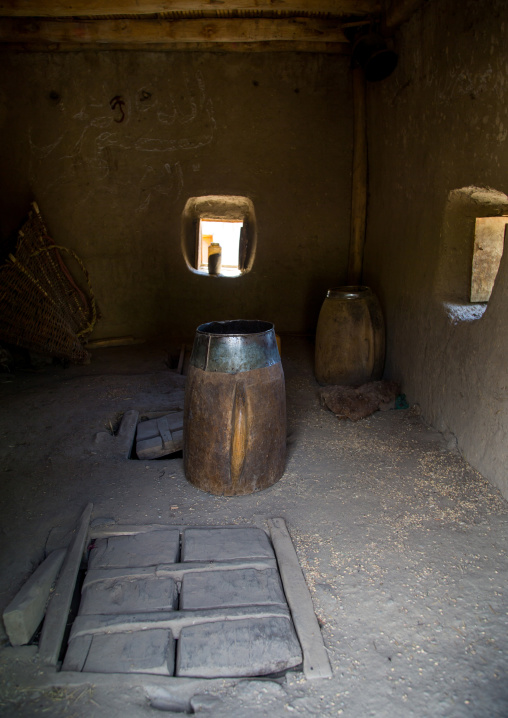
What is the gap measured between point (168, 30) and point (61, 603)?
497 centimetres

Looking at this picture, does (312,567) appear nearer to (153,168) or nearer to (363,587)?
(363,587)

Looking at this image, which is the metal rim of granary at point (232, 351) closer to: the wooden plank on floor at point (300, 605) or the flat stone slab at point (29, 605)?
the wooden plank on floor at point (300, 605)

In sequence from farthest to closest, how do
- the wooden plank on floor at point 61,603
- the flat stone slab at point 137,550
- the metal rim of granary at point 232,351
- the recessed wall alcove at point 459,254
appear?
1. the recessed wall alcove at point 459,254
2. the metal rim of granary at point 232,351
3. the flat stone slab at point 137,550
4. the wooden plank on floor at point 61,603

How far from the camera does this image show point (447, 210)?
3.20 m

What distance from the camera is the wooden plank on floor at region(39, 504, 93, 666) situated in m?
1.61

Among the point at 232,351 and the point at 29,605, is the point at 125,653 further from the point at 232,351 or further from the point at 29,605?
the point at 232,351

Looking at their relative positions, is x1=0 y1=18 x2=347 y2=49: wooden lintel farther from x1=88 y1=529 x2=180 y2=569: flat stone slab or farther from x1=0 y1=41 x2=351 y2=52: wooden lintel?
x1=88 y1=529 x2=180 y2=569: flat stone slab

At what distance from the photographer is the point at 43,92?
16.0 ft

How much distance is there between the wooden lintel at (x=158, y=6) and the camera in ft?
13.4

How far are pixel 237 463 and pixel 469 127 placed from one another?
235 centimetres

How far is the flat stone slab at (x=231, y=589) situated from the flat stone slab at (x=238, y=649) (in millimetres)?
90

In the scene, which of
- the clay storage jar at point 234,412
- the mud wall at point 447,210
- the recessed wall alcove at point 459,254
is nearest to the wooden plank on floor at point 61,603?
the clay storage jar at point 234,412

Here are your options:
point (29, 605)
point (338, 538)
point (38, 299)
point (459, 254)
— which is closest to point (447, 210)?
point (459, 254)

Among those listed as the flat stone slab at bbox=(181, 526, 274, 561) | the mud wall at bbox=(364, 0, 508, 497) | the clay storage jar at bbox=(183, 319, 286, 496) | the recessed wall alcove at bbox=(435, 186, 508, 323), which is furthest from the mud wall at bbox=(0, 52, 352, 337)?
the flat stone slab at bbox=(181, 526, 274, 561)
